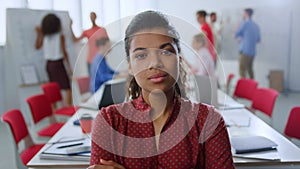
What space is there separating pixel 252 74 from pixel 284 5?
134cm

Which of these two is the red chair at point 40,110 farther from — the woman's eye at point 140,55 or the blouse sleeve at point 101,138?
the woman's eye at point 140,55

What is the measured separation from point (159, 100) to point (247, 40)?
518cm

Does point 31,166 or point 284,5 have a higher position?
point 284,5

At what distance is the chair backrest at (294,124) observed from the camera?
82.3 inches

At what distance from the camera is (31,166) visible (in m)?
1.49

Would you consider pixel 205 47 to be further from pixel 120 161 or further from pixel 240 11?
pixel 240 11

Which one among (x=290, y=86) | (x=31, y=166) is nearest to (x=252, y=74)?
(x=290, y=86)

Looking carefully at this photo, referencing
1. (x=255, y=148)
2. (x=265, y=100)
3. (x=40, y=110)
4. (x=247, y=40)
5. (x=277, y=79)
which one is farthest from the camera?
(x=277, y=79)

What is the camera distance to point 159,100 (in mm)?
986

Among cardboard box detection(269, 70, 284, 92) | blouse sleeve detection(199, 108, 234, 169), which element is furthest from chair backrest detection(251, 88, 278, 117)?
cardboard box detection(269, 70, 284, 92)

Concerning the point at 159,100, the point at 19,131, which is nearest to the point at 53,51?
the point at 19,131

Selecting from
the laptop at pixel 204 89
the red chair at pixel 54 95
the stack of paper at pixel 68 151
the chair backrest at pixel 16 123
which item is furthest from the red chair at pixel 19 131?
the laptop at pixel 204 89

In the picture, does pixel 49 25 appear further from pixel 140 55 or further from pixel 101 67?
pixel 140 55

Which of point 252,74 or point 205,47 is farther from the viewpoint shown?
point 252,74
